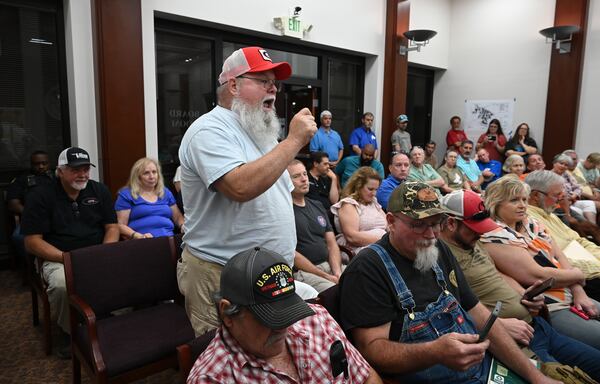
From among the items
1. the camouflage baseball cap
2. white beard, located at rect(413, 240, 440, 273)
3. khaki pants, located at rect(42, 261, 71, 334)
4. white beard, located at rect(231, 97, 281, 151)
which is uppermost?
white beard, located at rect(231, 97, 281, 151)

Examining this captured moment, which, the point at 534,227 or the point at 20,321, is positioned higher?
the point at 534,227

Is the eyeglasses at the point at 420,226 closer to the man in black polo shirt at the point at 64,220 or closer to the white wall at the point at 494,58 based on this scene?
the man in black polo shirt at the point at 64,220

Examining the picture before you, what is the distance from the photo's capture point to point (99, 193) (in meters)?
2.80

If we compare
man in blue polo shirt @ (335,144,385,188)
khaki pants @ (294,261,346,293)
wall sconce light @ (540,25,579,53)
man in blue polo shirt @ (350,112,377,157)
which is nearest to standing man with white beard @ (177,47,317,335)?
khaki pants @ (294,261,346,293)

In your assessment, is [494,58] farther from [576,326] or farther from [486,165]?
[576,326]

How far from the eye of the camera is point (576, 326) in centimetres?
209

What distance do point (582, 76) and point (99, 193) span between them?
7459 millimetres

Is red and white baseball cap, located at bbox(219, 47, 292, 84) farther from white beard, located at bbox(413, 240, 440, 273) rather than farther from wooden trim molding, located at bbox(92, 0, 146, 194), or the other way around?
wooden trim molding, located at bbox(92, 0, 146, 194)

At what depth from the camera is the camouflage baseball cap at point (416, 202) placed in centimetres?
149

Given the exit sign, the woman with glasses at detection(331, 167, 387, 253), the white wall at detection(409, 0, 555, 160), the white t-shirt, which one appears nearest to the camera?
the white t-shirt

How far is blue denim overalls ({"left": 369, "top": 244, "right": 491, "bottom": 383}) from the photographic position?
1.45 meters

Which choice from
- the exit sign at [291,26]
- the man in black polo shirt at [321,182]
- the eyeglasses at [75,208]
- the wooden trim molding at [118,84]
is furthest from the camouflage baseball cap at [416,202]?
the exit sign at [291,26]

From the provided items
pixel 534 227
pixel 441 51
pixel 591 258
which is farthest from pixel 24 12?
pixel 441 51

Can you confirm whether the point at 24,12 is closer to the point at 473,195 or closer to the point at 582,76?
the point at 473,195
